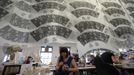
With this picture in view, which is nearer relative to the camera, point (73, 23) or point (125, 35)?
point (73, 23)

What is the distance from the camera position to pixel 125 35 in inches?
183

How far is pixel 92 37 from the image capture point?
13.8ft

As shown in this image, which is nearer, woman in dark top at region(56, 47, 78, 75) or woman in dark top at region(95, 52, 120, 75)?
woman in dark top at region(56, 47, 78, 75)

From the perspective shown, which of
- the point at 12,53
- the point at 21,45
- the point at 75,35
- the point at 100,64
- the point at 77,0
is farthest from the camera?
the point at 77,0

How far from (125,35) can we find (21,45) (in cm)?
368

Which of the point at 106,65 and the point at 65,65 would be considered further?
the point at 106,65

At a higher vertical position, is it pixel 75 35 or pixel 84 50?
pixel 75 35

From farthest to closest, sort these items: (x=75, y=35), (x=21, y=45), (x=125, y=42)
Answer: (x=125, y=42)
(x=75, y=35)
(x=21, y=45)

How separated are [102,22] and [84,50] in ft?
4.58


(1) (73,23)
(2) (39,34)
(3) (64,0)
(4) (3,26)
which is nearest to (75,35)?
(1) (73,23)

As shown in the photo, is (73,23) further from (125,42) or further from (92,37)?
(125,42)

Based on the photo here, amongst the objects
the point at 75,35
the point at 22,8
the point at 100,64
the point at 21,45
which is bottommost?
the point at 100,64

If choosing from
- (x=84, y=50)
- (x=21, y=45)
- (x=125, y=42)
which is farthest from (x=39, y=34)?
(x=125, y=42)

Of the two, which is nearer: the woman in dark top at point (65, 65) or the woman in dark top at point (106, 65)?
the woman in dark top at point (65, 65)
